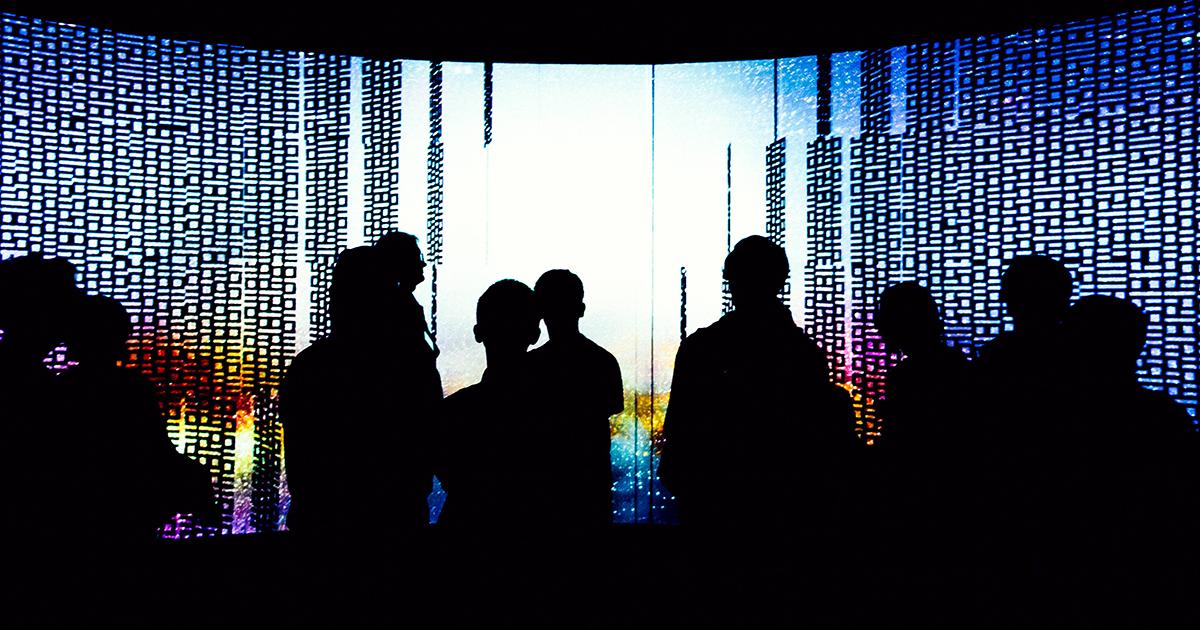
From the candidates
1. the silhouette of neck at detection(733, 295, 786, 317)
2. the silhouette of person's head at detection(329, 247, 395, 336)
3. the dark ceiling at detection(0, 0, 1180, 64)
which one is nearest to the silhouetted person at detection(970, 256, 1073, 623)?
the silhouette of neck at detection(733, 295, 786, 317)

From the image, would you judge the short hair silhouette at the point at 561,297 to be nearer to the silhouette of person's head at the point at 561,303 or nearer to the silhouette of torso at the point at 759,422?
the silhouette of person's head at the point at 561,303

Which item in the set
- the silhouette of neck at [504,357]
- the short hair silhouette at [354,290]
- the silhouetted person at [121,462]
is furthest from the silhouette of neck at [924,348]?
the silhouetted person at [121,462]

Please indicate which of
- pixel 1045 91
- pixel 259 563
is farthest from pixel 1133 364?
pixel 259 563

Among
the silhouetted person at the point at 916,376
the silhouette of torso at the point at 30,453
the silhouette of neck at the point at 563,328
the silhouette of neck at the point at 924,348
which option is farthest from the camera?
the silhouette of neck at the point at 563,328

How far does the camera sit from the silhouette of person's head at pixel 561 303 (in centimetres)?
210

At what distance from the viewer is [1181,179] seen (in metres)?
2.56

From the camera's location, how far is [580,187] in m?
3.27

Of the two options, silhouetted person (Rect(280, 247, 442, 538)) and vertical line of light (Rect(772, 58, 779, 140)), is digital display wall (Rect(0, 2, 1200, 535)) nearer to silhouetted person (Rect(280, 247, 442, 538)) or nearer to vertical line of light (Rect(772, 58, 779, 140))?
vertical line of light (Rect(772, 58, 779, 140))

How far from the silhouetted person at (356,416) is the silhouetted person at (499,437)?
8cm

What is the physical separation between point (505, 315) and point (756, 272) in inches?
19.0

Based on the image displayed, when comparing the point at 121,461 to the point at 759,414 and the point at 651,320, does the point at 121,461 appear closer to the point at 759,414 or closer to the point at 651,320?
the point at 759,414

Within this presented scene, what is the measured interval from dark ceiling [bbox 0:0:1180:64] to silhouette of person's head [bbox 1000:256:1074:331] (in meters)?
1.54

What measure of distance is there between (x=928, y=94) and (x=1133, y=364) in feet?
6.07

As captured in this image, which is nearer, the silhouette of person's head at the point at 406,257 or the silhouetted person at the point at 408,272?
the silhouetted person at the point at 408,272
